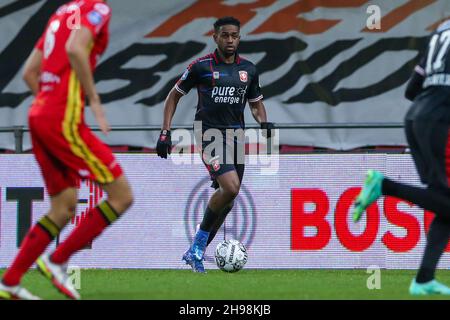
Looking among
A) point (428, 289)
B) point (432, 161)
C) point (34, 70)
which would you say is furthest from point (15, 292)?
point (432, 161)

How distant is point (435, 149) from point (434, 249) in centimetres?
62

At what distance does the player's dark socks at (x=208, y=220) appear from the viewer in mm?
10086

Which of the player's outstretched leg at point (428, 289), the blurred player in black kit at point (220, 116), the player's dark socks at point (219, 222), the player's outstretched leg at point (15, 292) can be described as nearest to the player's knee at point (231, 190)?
the blurred player in black kit at point (220, 116)

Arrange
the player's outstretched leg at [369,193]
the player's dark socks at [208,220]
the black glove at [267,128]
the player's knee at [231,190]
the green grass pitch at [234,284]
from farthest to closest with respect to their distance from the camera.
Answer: the black glove at [267,128]
the player's dark socks at [208,220]
the player's knee at [231,190]
the green grass pitch at [234,284]
the player's outstretched leg at [369,193]

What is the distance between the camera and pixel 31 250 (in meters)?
6.95

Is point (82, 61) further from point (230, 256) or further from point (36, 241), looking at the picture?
point (230, 256)

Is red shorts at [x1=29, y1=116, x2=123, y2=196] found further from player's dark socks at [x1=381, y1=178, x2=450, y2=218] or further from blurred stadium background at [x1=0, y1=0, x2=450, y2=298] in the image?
blurred stadium background at [x1=0, y1=0, x2=450, y2=298]

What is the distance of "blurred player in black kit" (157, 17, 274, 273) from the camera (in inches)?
396

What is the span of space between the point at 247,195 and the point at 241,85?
3.97ft

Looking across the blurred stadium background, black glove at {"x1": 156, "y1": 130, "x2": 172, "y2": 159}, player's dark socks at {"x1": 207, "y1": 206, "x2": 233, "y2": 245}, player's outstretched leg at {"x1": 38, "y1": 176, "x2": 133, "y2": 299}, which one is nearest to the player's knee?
player's dark socks at {"x1": 207, "y1": 206, "x2": 233, "y2": 245}

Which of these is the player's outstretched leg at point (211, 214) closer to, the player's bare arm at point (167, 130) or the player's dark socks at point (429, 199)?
the player's bare arm at point (167, 130)

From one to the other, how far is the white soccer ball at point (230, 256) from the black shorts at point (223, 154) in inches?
22.0
